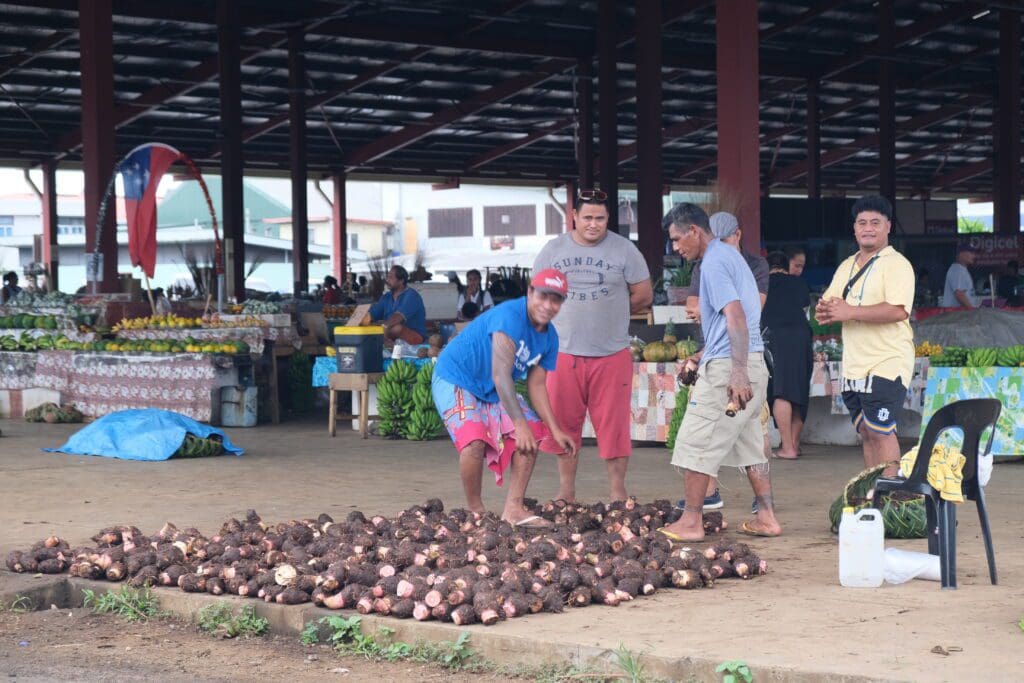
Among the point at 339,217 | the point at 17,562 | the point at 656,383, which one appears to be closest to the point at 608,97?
the point at 656,383

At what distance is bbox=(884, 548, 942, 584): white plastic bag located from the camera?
554cm

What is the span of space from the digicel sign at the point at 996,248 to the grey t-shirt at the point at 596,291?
60.5ft

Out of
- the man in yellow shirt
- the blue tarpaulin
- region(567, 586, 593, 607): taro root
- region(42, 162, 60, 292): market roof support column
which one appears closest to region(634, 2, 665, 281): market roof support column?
the blue tarpaulin

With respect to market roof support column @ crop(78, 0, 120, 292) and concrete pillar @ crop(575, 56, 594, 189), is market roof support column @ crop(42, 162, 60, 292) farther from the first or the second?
market roof support column @ crop(78, 0, 120, 292)

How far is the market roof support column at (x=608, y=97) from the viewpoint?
22891 millimetres

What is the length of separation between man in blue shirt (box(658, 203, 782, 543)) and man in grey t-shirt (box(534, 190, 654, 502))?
686 mm

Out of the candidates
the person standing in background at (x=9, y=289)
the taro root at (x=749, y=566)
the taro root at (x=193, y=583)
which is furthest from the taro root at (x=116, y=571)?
the person standing in background at (x=9, y=289)

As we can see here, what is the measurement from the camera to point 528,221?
2736 inches

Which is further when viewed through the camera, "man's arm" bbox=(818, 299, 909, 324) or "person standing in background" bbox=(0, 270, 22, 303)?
"person standing in background" bbox=(0, 270, 22, 303)

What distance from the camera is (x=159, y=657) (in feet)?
16.6

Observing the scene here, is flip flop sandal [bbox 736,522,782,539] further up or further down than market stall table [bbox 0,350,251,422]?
further down

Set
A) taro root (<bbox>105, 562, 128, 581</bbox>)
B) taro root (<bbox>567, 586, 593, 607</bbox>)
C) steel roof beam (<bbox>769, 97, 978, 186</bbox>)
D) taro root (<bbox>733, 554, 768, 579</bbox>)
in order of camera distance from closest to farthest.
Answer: taro root (<bbox>567, 586, 593, 607</bbox>) → taro root (<bbox>733, 554, 768, 579</bbox>) → taro root (<bbox>105, 562, 128, 581</bbox>) → steel roof beam (<bbox>769, 97, 978, 186</bbox>)

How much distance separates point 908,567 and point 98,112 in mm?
14198

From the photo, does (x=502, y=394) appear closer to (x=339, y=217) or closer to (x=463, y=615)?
(x=463, y=615)
